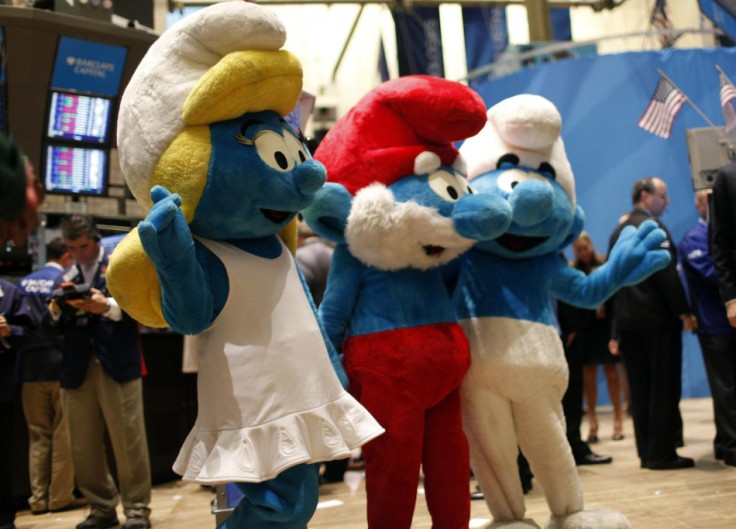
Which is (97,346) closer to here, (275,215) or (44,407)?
(44,407)

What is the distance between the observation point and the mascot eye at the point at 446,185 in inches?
117

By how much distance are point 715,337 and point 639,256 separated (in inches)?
78.0

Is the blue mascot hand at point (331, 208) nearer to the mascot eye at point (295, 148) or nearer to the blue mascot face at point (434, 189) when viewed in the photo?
the blue mascot face at point (434, 189)

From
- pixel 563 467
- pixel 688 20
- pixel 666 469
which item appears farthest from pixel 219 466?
pixel 688 20

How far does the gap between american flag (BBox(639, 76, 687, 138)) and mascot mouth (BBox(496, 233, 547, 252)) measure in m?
2.99

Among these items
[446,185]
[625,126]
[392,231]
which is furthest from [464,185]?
[625,126]

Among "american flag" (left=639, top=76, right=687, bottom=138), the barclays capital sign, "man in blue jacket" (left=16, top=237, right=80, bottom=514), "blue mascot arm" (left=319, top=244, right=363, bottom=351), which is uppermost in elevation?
the barclays capital sign

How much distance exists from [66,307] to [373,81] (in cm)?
1027

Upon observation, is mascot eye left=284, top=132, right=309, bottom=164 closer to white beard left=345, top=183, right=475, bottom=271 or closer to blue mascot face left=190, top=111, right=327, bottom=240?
blue mascot face left=190, top=111, right=327, bottom=240

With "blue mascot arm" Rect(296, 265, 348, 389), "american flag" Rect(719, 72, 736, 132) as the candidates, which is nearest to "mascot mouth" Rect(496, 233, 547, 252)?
"blue mascot arm" Rect(296, 265, 348, 389)

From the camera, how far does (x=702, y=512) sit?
12.1ft

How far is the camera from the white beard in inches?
114

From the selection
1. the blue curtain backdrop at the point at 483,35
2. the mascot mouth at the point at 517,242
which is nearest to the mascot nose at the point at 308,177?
the mascot mouth at the point at 517,242

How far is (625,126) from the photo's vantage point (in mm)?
8867
